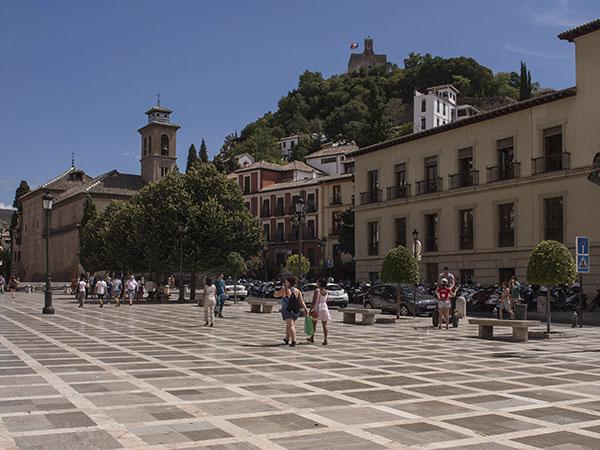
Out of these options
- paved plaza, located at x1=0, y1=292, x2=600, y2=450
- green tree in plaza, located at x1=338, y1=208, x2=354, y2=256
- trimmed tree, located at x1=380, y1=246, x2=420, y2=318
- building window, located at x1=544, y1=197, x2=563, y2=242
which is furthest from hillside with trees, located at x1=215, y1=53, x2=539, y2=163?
paved plaza, located at x1=0, y1=292, x2=600, y2=450

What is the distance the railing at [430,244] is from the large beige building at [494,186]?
2.3 inches

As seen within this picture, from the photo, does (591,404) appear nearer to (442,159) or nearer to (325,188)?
(442,159)

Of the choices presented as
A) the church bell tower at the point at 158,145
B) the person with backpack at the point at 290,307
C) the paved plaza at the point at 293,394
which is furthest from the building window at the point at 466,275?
the church bell tower at the point at 158,145

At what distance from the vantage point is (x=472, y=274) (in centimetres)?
3538

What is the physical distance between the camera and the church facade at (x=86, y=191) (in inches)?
3164

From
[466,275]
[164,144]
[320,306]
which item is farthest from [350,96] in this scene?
[320,306]

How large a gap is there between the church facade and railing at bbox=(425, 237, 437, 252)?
141ft

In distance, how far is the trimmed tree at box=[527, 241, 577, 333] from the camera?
58.0 feet

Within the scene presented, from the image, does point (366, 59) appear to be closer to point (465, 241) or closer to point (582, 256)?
point (465, 241)

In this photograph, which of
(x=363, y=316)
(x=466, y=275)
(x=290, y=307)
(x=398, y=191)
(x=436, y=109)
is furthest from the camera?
(x=436, y=109)

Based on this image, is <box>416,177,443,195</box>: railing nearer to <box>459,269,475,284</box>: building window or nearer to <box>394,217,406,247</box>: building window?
<box>394,217,406,247</box>: building window

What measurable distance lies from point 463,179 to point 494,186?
2560 millimetres

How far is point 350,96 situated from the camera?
407 feet

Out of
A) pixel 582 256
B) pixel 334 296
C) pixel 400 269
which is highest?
pixel 582 256
